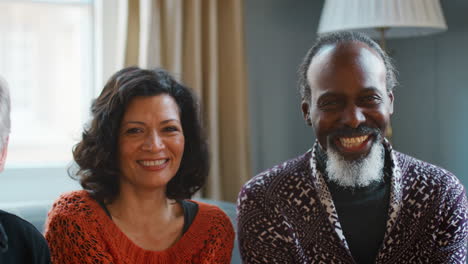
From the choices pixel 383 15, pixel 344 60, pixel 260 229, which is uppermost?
pixel 383 15

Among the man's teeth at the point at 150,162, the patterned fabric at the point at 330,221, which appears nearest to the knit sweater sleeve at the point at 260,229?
the patterned fabric at the point at 330,221

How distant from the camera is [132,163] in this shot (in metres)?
1.73

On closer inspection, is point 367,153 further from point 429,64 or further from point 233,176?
point 429,64

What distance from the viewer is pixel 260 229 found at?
1.66 m

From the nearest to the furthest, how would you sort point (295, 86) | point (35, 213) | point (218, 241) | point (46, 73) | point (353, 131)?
point (353, 131) → point (218, 241) → point (35, 213) → point (46, 73) → point (295, 86)

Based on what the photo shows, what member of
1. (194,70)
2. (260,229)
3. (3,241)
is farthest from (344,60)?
(194,70)

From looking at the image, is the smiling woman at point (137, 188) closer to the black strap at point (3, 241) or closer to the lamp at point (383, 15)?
the black strap at point (3, 241)

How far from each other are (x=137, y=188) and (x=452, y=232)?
2.74 feet

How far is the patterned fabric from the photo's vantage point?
164 centimetres

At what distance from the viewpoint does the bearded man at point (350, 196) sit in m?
1.63

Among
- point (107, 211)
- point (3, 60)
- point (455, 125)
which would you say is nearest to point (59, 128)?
point (3, 60)

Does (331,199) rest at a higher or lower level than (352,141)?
lower

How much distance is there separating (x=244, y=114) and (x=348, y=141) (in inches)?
55.8

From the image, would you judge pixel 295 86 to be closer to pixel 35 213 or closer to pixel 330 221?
pixel 35 213
